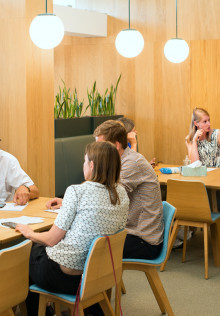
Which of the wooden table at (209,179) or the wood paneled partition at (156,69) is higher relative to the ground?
the wood paneled partition at (156,69)

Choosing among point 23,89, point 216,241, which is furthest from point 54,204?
point 216,241

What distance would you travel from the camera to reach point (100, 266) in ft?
8.94

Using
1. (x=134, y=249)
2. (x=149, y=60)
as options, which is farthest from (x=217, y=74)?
(x=134, y=249)

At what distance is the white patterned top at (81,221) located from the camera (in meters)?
2.70

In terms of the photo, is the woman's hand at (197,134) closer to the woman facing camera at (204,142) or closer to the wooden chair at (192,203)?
the woman facing camera at (204,142)

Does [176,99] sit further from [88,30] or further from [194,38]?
[88,30]

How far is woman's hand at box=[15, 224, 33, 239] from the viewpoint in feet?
9.36

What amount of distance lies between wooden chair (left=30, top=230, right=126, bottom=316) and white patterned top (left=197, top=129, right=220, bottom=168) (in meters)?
3.15

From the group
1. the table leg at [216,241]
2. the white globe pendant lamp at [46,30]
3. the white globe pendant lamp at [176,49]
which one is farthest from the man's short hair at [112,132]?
the white globe pendant lamp at [176,49]

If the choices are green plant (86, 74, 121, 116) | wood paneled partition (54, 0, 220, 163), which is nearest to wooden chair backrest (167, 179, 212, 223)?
green plant (86, 74, 121, 116)

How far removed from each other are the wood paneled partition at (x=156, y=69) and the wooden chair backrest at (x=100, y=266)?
4.65 m

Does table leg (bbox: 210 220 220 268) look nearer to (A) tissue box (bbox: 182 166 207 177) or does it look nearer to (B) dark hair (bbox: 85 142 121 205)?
(A) tissue box (bbox: 182 166 207 177)

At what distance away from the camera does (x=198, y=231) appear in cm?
595

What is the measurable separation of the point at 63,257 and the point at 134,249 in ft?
2.58
